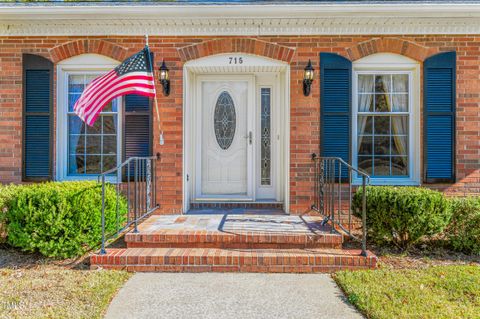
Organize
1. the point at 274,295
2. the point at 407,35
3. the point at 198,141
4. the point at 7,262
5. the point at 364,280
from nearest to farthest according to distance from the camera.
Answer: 1. the point at 274,295
2. the point at 364,280
3. the point at 7,262
4. the point at 407,35
5. the point at 198,141

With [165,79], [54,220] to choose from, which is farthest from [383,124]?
[54,220]

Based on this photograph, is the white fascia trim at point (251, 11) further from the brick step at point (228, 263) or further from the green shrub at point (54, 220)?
the brick step at point (228, 263)

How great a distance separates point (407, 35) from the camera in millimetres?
5617

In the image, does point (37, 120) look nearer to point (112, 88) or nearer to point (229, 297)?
point (112, 88)

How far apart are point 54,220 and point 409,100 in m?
5.19

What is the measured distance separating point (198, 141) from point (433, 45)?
152 inches

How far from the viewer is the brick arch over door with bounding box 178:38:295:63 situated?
221 inches

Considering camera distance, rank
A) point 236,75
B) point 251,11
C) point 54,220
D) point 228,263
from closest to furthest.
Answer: point 228,263, point 54,220, point 251,11, point 236,75

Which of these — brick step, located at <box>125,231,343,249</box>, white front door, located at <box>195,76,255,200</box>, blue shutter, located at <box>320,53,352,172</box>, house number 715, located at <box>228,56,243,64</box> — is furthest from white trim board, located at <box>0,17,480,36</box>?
brick step, located at <box>125,231,343,249</box>

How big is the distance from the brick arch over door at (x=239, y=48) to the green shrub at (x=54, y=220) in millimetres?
2552

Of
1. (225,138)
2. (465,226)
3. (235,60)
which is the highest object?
(235,60)

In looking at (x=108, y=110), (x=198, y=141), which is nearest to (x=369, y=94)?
(x=198, y=141)

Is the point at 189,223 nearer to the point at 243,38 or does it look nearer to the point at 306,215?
the point at 306,215

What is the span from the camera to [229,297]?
3.41 m
